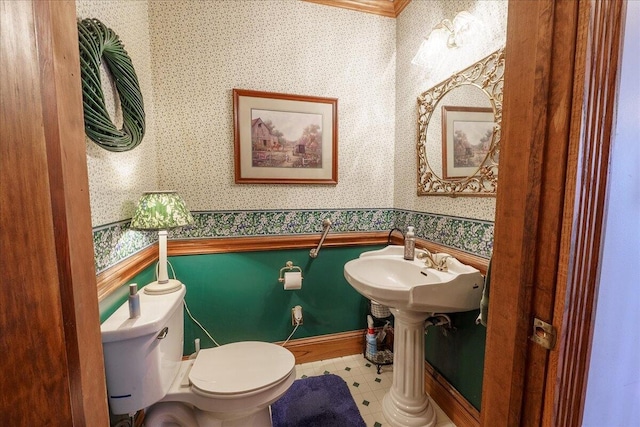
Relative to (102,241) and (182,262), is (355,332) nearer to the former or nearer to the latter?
(182,262)

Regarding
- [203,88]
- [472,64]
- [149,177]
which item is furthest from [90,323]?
[472,64]

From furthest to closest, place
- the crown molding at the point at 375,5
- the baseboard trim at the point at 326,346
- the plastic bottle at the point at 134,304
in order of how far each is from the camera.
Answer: the baseboard trim at the point at 326,346 < the crown molding at the point at 375,5 < the plastic bottle at the point at 134,304

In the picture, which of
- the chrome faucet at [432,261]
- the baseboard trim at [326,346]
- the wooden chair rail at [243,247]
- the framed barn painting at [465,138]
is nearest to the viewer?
the wooden chair rail at [243,247]

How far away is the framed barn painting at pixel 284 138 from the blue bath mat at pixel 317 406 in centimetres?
131

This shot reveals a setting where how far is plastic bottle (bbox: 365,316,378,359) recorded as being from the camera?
1824mm

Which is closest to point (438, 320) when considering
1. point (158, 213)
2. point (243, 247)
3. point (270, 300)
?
point (270, 300)

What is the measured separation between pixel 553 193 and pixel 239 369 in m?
1.35

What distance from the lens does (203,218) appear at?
5.49 ft

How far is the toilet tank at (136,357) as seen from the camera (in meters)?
0.92

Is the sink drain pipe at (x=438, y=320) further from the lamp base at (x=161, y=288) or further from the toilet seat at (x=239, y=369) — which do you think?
the lamp base at (x=161, y=288)

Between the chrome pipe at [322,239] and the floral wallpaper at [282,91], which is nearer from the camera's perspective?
the floral wallpaper at [282,91]

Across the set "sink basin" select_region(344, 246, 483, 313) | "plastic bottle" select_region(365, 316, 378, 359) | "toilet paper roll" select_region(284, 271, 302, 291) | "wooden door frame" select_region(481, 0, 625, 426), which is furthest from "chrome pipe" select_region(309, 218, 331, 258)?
"wooden door frame" select_region(481, 0, 625, 426)

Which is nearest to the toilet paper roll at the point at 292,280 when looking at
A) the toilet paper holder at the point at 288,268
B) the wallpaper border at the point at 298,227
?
the toilet paper holder at the point at 288,268

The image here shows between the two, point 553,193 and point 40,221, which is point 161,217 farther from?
point 553,193
